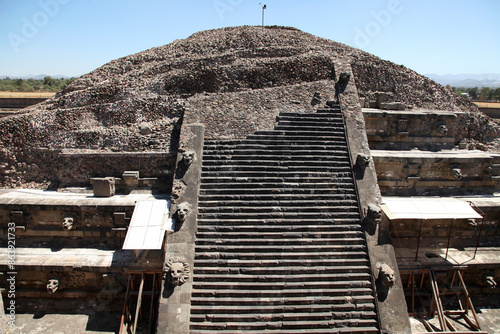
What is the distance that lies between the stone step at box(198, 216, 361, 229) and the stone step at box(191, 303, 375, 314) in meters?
2.16

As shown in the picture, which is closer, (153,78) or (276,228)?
(276,228)

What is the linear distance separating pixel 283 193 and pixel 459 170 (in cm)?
702

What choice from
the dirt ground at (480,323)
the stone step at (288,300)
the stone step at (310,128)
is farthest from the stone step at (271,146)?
the dirt ground at (480,323)

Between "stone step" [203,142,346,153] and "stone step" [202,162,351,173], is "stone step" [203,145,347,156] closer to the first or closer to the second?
"stone step" [203,142,346,153]

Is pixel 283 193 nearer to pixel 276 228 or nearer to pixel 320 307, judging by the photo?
pixel 276 228

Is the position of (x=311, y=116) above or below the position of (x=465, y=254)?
above

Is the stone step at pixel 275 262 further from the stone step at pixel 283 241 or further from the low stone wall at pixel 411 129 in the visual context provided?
the low stone wall at pixel 411 129

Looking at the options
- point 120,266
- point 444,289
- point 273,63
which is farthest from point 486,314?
point 273,63

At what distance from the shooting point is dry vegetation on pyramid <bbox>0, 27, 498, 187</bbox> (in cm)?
1250

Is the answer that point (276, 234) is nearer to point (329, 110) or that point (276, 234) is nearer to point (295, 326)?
point (295, 326)

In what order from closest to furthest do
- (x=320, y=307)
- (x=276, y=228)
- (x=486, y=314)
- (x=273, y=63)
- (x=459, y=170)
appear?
(x=320, y=307), (x=276, y=228), (x=486, y=314), (x=459, y=170), (x=273, y=63)

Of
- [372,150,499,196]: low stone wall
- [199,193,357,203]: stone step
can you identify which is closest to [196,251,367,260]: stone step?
[199,193,357,203]: stone step

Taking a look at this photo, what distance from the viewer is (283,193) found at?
996 cm

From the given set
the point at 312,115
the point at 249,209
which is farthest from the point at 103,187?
the point at 312,115
